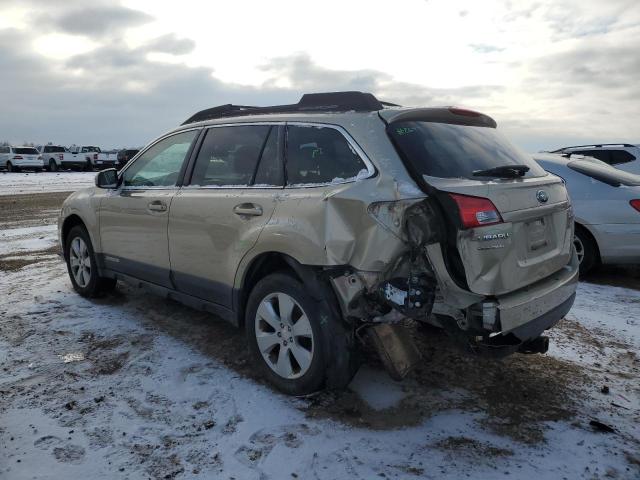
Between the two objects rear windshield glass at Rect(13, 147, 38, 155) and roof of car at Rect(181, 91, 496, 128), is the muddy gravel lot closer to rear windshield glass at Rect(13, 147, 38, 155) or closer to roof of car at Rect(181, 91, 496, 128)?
roof of car at Rect(181, 91, 496, 128)

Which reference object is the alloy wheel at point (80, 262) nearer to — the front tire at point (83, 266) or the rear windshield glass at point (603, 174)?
the front tire at point (83, 266)

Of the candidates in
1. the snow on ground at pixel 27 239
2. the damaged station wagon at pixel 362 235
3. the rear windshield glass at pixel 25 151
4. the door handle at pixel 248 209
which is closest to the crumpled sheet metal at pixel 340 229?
the damaged station wagon at pixel 362 235

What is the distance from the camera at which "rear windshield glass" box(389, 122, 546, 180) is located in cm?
308

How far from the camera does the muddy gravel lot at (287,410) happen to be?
2684 mm

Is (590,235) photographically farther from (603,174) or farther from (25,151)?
(25,151)

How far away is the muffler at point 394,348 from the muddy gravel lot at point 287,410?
0.85 feet

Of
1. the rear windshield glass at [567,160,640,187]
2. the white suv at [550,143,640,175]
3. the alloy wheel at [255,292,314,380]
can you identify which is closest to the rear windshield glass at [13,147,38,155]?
the white suv at [550,143,640,175]

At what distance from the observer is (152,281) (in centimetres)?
462

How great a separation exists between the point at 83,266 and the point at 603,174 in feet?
20.1

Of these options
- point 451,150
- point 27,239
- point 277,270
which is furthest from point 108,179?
point 27,239

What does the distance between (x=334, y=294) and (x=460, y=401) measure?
3.63 feet

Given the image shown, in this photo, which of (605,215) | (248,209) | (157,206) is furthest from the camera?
(605,215)

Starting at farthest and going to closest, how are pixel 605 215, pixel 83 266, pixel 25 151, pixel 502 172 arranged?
pixel 25 151 < pixel 605 215 < pixel 83 266 < pixel 502 172

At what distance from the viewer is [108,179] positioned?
5086mm
